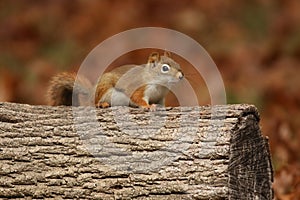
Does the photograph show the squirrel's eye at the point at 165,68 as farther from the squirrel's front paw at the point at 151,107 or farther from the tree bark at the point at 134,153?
the tree bark at the point at 134,153

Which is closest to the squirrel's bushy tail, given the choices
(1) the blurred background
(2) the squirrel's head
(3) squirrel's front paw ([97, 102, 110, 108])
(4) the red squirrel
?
(4) the red squirrel

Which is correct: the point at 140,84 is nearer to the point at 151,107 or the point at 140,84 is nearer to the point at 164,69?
the point at 164,69

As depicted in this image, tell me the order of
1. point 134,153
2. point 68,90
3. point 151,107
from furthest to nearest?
1. point 68,90
2. point 151,107
3. point 134,153

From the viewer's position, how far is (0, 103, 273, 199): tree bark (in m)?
4.36

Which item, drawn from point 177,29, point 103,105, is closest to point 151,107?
point 103,105

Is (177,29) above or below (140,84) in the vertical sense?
above

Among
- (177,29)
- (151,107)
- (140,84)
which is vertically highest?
(177,29)

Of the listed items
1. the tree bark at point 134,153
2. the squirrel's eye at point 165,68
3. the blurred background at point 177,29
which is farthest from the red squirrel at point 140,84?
the blurred background at point 177,29

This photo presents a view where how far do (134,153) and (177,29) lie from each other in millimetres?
9643

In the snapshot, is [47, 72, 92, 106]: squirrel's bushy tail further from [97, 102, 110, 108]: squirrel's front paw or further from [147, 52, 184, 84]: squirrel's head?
[147, 52, 184, 84]: squirrel's head

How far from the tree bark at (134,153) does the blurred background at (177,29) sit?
4.81 meters

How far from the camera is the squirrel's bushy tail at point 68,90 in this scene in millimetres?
5402

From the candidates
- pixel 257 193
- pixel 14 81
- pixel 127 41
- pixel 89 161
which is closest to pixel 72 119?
pixel 89 161

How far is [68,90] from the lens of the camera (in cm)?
547
